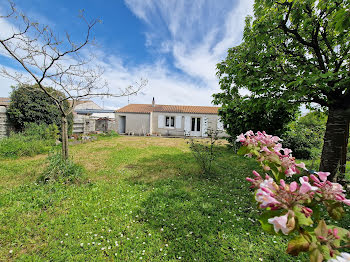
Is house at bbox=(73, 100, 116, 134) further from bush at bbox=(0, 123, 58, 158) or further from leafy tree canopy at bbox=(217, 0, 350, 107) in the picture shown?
leafy tree canopy at bbox=(217, 0, 350, 107)

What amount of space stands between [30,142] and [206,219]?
28.1ft

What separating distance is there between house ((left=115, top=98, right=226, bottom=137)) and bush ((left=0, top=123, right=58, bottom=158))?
8948 millimetres

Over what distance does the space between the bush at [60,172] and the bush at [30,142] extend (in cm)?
396

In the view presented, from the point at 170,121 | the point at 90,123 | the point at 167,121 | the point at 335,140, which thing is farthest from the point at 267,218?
the point at 167,121

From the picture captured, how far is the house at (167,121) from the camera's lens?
57.1 ft

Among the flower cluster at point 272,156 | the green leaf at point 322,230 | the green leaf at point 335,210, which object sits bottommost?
the green leaf at point 322,230

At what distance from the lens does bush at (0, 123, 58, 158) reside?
20.2ft

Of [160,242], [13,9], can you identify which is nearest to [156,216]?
[160,242]

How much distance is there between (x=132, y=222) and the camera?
8.30 ft

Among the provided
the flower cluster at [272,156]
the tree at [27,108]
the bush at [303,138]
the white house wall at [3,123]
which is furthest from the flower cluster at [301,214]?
the white house wall at [3,123]

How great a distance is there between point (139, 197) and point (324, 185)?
10.3 ft

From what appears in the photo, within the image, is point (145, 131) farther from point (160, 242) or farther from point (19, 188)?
point (160, 242)

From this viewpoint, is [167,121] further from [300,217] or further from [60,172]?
[300,217]

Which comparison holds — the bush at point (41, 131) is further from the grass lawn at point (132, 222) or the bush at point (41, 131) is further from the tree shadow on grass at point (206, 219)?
the tree shadow on grass at point (206, 219)
